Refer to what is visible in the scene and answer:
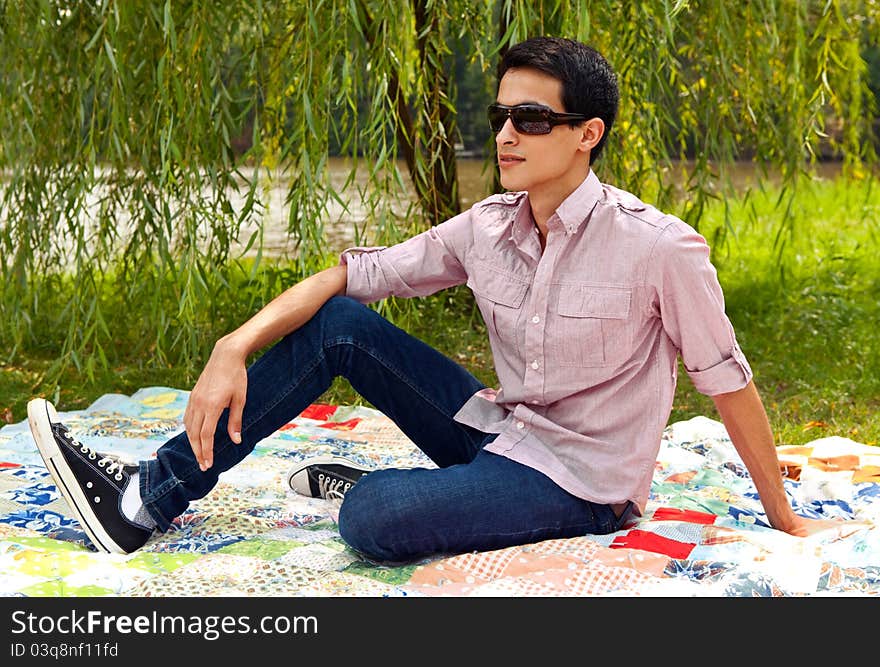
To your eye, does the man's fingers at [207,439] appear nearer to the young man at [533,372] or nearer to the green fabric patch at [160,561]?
the young man at [533,372]

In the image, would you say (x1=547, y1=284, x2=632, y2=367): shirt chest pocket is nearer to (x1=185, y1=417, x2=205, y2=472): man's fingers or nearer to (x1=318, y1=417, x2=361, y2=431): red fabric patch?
(x1=185, y1=417, x2=205, y2=472): man's fingers

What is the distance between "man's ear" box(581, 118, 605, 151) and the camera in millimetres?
1963

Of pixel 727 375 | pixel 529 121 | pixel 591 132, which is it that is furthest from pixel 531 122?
pixel 727 375

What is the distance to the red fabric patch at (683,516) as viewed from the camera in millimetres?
2193

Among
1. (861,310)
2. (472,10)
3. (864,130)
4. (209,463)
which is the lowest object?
(861,310)

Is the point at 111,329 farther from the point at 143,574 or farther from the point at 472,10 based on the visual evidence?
the point at 143,574

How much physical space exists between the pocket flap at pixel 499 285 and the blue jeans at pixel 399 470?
163 mm

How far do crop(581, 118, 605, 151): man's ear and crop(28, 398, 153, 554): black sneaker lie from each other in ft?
3.17

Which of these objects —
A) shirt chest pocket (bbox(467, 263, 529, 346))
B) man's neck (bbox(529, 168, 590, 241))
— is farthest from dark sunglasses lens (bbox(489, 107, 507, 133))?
shirt chest pocket (bbox(467, 263, 529, 346))

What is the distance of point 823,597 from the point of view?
1.82 m

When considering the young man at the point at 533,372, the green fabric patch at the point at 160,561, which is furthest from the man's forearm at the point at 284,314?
the green fabric patch at the point at 160,561

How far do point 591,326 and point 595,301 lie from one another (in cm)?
4
